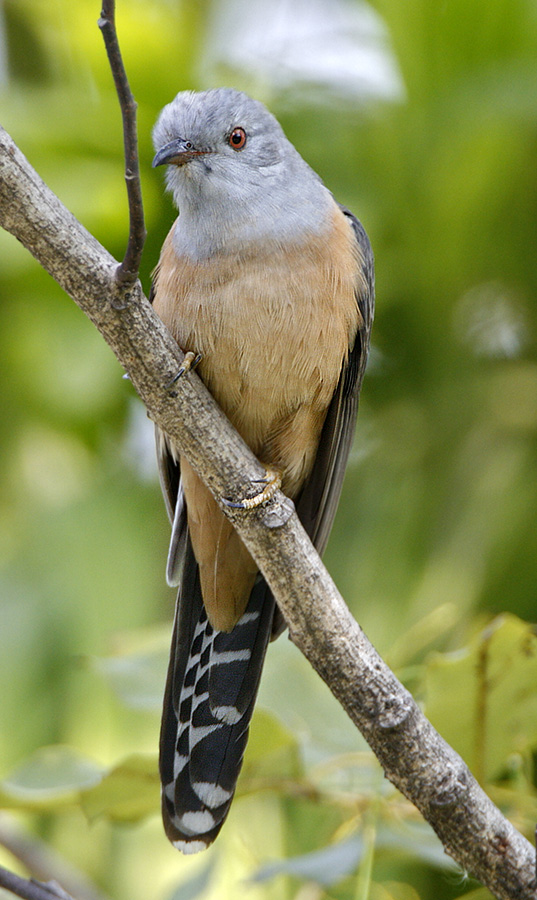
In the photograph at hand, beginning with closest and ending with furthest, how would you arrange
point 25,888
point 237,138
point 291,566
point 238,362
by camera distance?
1. point 25,888
2. point 291,566
3. point 238,362
4. point 237,138

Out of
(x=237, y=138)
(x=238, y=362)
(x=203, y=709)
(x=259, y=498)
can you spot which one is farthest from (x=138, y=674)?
(x=237, y=138)

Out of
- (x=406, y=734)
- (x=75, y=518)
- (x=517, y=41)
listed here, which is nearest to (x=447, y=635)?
(x=406, y=734)

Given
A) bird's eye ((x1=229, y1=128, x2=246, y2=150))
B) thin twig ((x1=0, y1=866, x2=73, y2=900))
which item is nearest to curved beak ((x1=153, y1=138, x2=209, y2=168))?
bird's eye ((x1=229, y1=128, x2=246, y2=150))

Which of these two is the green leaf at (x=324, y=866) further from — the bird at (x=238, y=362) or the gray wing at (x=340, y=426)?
the gray wing at (x=340, y=426)

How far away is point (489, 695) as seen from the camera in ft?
7.16

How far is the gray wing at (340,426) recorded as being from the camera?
2.93 meters

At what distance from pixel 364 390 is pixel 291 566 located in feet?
5.43

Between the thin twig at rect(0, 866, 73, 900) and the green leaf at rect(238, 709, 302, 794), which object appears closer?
the thin twig at rect(0, 866, 73, 900)

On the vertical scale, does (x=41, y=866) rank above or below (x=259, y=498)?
below

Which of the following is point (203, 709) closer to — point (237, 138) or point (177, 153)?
point (177, 153)

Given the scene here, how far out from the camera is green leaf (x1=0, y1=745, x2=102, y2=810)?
225 cm

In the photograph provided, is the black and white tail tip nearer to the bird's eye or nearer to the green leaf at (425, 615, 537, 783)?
the green leaf at (425, 615, 537, 783)

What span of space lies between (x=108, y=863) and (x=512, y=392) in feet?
7.86

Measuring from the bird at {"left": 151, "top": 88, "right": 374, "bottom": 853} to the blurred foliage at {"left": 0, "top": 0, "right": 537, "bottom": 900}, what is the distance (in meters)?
0.42
